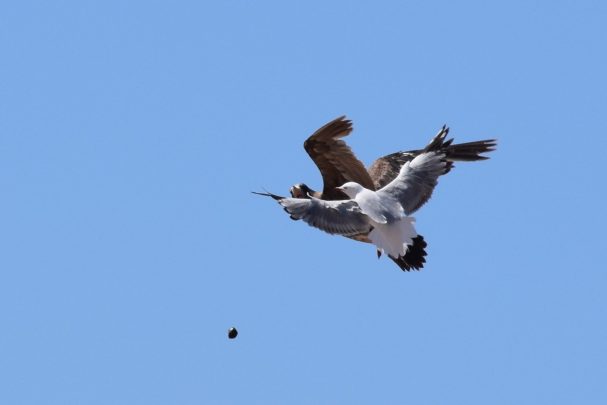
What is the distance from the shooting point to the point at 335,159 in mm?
30922

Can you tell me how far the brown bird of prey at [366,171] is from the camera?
2656 cm

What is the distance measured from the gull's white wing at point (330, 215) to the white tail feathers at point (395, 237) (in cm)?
28

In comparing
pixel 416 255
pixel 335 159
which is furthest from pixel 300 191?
pixel 416 255

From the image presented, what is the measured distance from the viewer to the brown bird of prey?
2656 centimetres

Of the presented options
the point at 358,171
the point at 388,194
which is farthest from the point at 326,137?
the point at 388,194

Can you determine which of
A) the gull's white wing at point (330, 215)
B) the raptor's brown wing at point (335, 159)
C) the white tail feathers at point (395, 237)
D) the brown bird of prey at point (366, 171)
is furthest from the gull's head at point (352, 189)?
the raptor's brown wing at point (335, 159)

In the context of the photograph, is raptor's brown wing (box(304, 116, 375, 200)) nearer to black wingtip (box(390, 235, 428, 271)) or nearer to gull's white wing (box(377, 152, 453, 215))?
gull's white wing (box(377, 152, 453, 215))

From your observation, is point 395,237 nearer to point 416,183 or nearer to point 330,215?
point 330,215

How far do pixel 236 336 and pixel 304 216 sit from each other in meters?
3.52

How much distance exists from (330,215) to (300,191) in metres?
5.27

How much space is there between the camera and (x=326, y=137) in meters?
30.5

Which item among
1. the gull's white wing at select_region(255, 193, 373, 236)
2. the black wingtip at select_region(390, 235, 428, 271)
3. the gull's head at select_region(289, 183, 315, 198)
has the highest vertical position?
the gull's head at select_region(289, 183, 315, 198)

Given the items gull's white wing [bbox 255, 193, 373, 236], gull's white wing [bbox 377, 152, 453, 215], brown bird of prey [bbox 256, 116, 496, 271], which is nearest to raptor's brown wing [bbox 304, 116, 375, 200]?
brown bird of prey [bbox 256, 116, 496, 271]

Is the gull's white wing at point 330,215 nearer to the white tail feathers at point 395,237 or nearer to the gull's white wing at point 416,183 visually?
the white tail feathers at point 395,237
